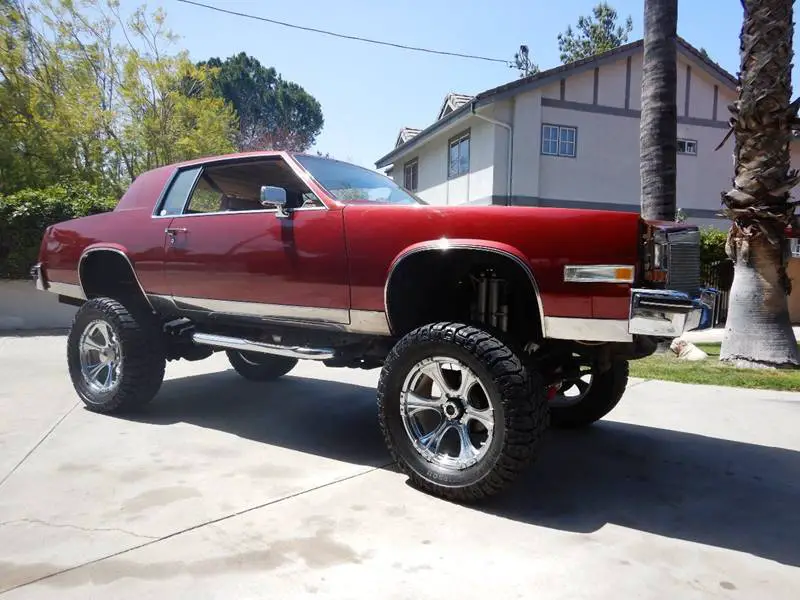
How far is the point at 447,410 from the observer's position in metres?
3.28

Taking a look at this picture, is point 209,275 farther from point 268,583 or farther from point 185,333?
point 268,583

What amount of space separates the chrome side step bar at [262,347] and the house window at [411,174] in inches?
743

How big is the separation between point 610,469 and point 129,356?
356 cm

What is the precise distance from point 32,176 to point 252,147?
17.4 m

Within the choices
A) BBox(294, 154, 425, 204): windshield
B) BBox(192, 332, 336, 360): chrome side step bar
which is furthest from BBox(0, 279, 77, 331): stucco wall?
BBox(294, 154, 425, 204): windshield

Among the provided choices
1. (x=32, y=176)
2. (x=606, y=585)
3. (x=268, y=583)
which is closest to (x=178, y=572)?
(x=268, y=583)

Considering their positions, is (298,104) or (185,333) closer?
(185,333)

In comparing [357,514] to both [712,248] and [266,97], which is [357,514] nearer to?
[712,248]

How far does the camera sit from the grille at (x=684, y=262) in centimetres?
311

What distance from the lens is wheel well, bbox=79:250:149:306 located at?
5066 mm

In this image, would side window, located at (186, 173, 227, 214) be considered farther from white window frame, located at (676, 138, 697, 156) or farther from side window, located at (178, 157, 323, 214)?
white window frame, located at (676, 138, 697, 156)

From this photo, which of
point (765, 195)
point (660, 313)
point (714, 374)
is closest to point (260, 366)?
point (660, 313)

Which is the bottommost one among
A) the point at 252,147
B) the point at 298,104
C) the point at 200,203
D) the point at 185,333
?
the point at 185,333

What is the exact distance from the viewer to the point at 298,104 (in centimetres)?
5159
